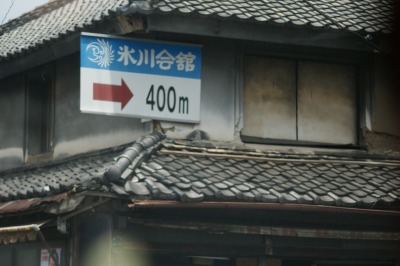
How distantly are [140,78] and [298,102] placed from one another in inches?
111

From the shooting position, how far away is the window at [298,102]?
47.1 feet

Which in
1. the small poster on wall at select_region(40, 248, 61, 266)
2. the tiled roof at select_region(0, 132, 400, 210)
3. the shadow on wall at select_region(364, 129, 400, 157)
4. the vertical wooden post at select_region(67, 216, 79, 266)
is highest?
the shadow on wall at select_region(364, 129, 400, 157)

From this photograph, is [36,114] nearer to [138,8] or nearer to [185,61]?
[185,61]

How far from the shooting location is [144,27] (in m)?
13.1

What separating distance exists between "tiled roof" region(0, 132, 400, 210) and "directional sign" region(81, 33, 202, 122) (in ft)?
1.72

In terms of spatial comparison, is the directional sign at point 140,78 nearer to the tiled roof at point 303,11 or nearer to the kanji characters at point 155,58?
the kanji characters at point 155,58

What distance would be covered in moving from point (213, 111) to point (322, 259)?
2.82 m

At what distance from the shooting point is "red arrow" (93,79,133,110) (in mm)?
13016

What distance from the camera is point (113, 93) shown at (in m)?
13.1

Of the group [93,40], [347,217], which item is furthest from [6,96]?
[347,217]

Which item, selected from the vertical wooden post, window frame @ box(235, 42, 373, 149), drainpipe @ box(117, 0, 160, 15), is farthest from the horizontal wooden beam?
drainpipe @ box(117, 0, 160, 15)

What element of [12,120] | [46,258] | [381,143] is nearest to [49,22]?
[12,120]

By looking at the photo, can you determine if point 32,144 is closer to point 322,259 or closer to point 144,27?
point 144,27

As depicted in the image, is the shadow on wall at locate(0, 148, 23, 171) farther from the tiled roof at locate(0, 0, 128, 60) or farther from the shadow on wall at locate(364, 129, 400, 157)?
the shadow on wall at locate(364, 129, 400, 157)
